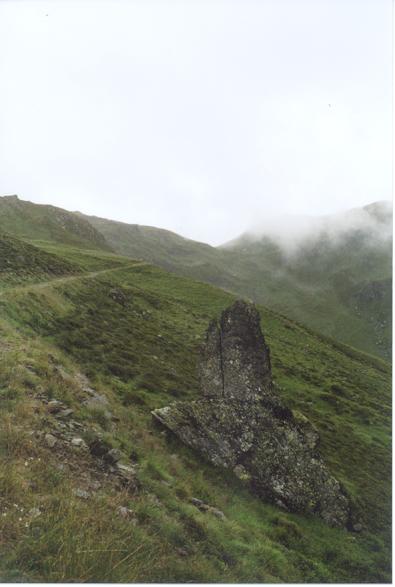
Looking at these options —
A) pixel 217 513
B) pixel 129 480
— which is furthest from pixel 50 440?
pixel 217 513

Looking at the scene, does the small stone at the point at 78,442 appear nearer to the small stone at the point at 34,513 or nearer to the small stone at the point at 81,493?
the small stone at the point at 81,493

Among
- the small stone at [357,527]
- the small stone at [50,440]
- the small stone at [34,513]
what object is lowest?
the small stone at [357,527]

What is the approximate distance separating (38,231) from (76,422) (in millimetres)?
121204

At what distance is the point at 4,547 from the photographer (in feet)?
17.5

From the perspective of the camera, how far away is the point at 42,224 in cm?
12594

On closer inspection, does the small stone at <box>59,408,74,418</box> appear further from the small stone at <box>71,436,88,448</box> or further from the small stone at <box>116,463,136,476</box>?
the small stone at <box>116,463,136,476</box>

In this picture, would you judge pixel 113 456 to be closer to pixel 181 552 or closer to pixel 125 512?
pixel 125 512

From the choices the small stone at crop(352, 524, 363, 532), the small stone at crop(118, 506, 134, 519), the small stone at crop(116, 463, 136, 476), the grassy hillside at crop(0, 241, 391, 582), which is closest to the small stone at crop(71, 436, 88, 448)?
the grassy hillside at crop(0, 241, 391, 582)

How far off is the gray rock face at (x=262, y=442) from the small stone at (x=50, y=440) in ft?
21.4

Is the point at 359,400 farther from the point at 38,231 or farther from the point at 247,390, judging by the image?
the point at 38,231

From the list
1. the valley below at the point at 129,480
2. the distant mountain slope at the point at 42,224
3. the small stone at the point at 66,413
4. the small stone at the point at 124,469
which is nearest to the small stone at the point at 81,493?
the valley below at the point at 129,480

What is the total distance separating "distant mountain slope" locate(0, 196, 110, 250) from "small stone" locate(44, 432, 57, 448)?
10420cm

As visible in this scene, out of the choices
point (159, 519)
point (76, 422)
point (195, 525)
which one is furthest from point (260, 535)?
point (76, 422)

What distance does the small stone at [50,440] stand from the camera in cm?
870
